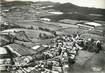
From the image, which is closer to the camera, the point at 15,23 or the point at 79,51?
the point at 79,51

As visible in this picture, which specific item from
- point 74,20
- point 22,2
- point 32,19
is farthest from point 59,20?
point 22,2

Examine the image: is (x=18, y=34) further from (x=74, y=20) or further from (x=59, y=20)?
(x=74, y=20)

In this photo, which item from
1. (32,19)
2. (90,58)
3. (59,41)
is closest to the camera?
(90,58)

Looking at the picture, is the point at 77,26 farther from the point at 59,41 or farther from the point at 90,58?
the point at 90,58

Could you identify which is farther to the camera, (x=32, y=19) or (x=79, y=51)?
(x=32, y=19)

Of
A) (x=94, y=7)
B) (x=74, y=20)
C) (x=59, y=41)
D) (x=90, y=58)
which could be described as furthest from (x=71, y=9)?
(x=90, y=58)

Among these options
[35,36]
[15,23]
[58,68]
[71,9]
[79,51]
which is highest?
[71,9]

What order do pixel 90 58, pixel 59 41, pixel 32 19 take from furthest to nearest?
pixel 32 19
pixel 59 41
pixel 90 58

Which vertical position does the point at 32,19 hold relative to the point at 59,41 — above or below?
above

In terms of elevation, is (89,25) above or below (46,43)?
above
